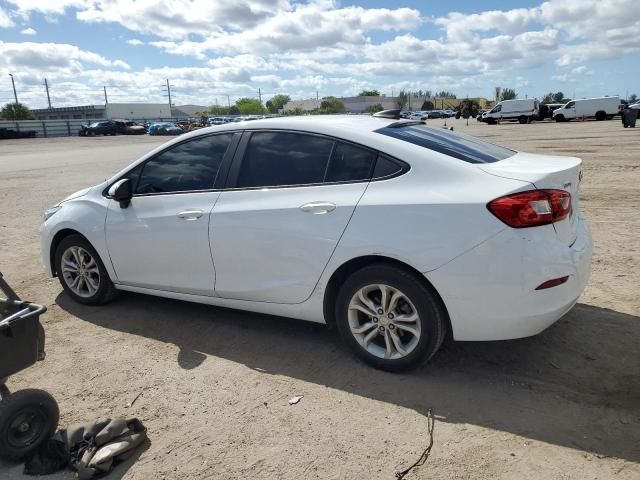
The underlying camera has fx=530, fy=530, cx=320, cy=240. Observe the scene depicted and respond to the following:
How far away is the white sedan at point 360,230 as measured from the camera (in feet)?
9.98

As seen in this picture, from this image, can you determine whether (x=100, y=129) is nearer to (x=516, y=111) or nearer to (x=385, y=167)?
(x=516, y=111)

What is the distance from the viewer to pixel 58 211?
4.94m

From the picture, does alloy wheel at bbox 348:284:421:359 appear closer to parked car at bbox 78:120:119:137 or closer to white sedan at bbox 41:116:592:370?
white sedan at bbox 41:116:592:370

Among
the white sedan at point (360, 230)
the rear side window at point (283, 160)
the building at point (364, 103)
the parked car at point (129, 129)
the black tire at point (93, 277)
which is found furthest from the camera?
the building at point (364, 103)

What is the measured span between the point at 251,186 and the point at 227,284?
757 mm

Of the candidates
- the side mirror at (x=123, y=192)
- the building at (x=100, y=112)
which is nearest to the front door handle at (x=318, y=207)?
the side mirror at (x=123, y=192)

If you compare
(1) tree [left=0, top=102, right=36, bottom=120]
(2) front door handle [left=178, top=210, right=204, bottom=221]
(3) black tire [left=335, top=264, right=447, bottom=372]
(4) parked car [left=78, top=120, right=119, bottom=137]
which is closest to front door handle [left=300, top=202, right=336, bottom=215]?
(3) black tire [left=335, top=264, right=447, bottom=372]

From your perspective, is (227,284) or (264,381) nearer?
(264,381)

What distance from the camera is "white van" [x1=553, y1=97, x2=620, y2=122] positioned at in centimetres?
4294

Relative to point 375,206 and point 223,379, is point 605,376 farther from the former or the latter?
point 223,379

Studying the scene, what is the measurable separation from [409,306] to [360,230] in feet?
1.88

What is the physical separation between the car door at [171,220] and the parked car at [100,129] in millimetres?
55347

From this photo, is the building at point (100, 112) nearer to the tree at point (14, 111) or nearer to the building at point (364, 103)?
the tree at point (14, 111)

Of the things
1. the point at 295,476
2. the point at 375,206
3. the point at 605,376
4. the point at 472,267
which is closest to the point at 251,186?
the point at 375,206
